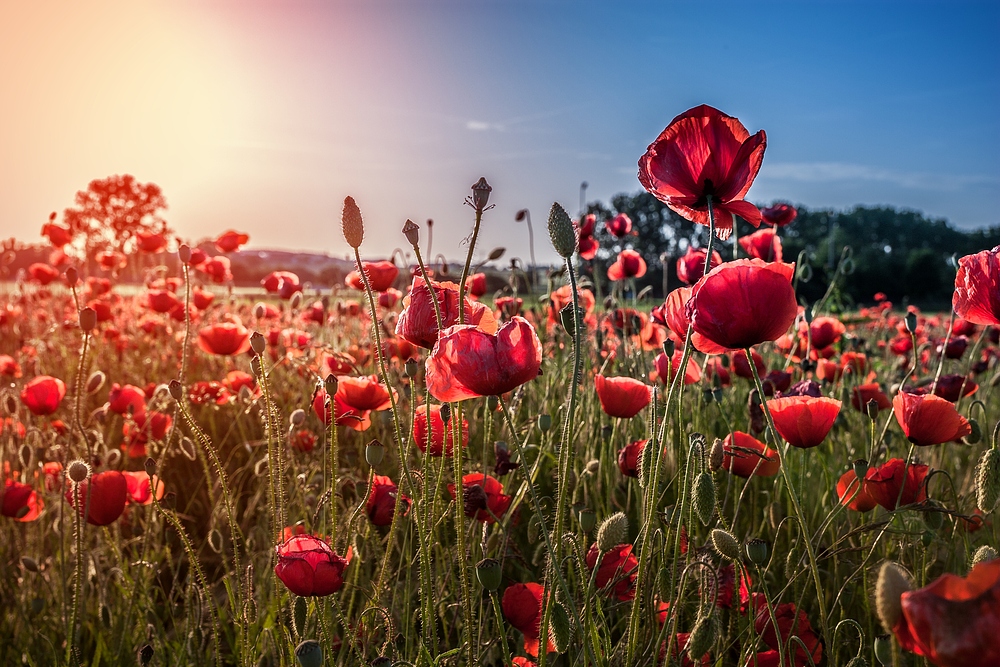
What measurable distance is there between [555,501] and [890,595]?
5.12ft

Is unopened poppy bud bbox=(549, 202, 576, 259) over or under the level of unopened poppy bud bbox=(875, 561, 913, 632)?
over

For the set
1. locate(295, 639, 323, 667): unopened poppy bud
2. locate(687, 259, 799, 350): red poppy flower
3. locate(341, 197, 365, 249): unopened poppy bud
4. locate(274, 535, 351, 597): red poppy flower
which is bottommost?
locate(295, 639, 323, 667): unopened poppy bud

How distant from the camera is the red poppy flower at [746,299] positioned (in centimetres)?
102

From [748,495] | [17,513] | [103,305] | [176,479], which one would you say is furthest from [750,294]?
[103,305]

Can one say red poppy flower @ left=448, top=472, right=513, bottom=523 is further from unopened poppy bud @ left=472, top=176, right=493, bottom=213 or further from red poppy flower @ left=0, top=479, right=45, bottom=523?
red poppy flower @ left=0, top=479, right=45, bottom=523

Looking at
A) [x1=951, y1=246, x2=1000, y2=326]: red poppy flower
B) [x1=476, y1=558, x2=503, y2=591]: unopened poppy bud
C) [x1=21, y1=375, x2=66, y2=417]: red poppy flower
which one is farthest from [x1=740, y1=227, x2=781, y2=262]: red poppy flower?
[x1=21, y1=375, x2=66, y2=417]: red poppy flower

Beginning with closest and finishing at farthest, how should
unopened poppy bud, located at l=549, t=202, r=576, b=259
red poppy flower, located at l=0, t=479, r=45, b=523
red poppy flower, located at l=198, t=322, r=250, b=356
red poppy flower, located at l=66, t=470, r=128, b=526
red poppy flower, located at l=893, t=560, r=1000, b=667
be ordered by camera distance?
red poppy flower, located at l=893, t=560, r=1000, b=667
unopened poppy bud, located at l=549, t=202, r=576, b=259
red poppy flower, located at l=66, t=470, r=128, b=526
red poppy flower, located at l=0, t=479, r=45, b=523
red poppy flower, located at l=198, t=322, r=250, b=356

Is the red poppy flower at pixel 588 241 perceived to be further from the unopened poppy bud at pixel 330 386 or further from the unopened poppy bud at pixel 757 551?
the unopened poppy bud at pixel 757 551

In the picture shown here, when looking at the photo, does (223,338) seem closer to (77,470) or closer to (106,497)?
(106,497)

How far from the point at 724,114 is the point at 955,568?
1.24m

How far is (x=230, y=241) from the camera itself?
4.27 meters

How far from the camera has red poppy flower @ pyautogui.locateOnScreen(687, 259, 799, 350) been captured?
40.2 inches

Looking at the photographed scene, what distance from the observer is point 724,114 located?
1.16 m

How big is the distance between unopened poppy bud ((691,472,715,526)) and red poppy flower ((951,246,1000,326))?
1.64 feet
